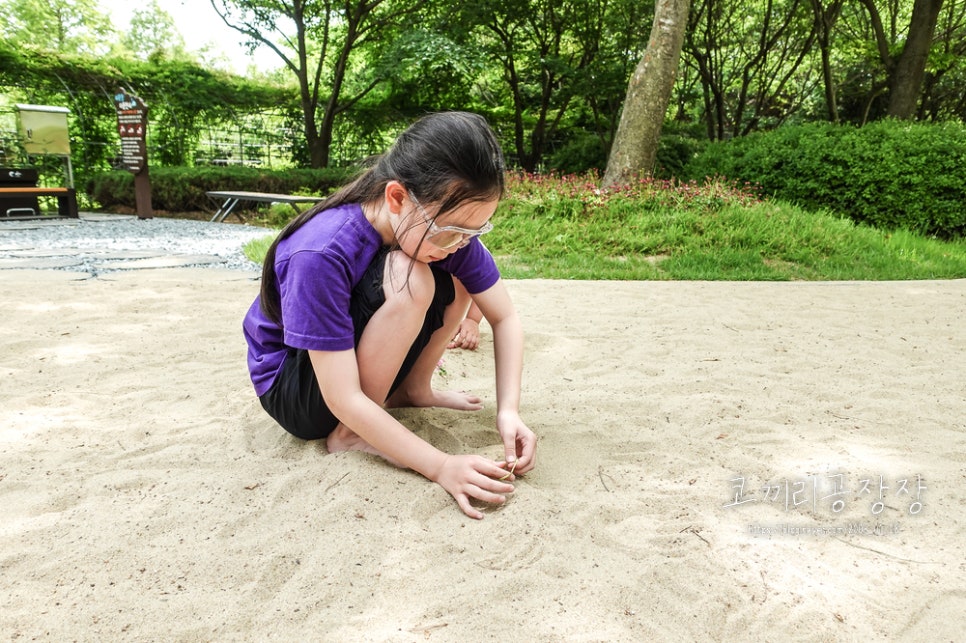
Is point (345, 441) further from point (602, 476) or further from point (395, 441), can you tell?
point (602, 476)

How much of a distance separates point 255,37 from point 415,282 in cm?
1364

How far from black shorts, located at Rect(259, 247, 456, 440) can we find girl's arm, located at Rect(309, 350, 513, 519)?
125mm

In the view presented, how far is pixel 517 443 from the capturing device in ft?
5.58

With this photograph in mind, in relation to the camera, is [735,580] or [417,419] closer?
[735,580]

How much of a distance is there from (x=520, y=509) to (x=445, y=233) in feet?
2.21

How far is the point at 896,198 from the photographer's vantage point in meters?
6.75

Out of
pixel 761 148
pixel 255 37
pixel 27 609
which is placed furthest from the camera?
pixel 255 37

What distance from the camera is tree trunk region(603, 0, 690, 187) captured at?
6918 millimetres

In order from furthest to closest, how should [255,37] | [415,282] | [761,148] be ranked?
1. [255,37]
2. [761,148]
3. [415,282]

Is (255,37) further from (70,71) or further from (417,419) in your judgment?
(417,419)

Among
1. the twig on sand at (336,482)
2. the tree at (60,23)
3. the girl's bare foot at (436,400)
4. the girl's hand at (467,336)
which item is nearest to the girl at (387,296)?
the twig on sand at (336,482)

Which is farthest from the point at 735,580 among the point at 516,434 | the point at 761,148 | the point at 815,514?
the point at 761,148

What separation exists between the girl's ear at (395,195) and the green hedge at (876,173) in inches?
270

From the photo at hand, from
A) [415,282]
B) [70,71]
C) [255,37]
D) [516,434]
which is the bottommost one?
[516,434]
